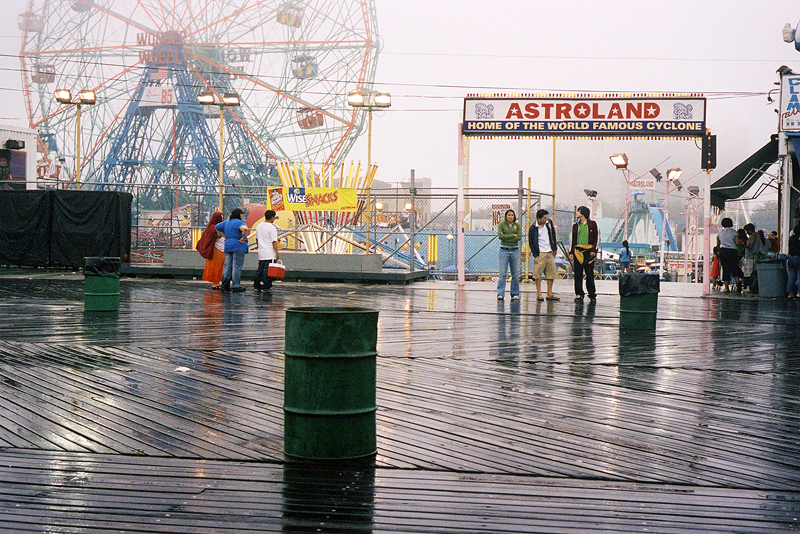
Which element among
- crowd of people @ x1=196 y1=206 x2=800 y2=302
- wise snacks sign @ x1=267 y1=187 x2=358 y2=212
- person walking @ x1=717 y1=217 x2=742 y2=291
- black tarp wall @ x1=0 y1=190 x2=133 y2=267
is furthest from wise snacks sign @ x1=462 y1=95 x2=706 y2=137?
black tarp wall @ x1=0 y1=190 x2=133 y2=267

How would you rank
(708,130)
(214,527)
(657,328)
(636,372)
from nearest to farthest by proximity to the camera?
(214,527) < (636,372) < (657,328) < (708,130)

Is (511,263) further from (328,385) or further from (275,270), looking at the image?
(328,385)

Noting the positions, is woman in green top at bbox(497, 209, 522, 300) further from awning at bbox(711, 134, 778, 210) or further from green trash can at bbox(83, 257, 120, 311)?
awning at bbox(711, 134, 778, 210)

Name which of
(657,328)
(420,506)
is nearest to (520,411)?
(420,506)

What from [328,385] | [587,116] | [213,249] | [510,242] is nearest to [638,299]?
[510,242]

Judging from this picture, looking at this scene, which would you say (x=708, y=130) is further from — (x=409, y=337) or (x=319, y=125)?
(x=319, y=125)

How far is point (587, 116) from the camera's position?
62.3 feet

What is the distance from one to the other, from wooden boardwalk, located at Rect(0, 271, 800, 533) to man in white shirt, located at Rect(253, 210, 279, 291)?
21.0 ft

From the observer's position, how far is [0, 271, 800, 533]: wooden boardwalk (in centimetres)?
336

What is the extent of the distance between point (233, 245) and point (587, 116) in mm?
9160

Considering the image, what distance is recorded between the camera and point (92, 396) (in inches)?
221

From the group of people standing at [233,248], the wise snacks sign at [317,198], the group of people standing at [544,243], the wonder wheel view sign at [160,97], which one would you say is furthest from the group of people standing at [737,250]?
the wonder wheel view sign at [160,97]

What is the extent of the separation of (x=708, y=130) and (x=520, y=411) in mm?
15646

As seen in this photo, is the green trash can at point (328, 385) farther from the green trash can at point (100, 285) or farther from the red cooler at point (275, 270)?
the red cooler at point (275, 270)
